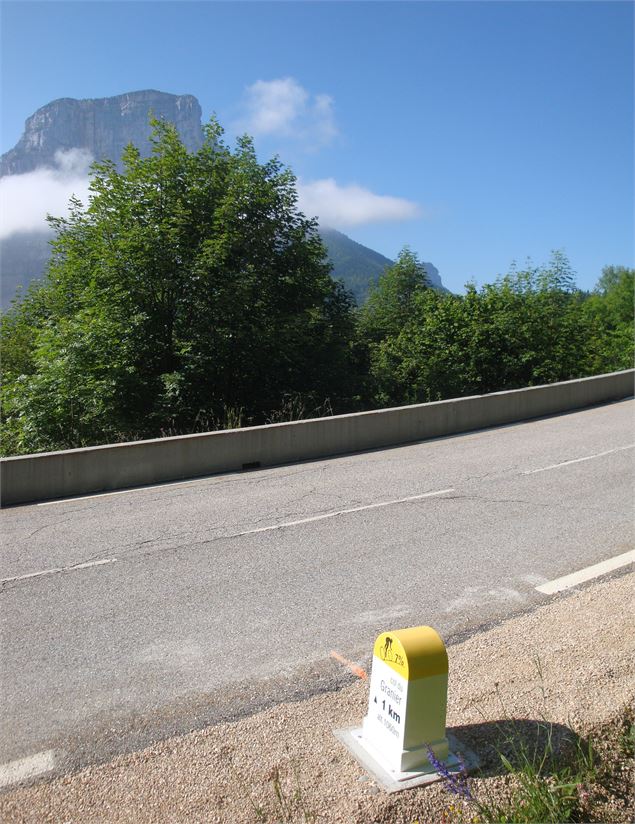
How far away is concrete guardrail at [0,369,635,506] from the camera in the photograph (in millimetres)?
10117

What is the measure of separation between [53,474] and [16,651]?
559 cm

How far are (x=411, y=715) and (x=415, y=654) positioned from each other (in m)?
0.30

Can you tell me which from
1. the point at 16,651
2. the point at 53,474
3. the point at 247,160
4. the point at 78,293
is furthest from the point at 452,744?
the point at 247,160

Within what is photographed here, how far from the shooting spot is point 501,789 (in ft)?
10.2

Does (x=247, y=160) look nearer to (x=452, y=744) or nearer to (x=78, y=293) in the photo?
(x=78, y=293)

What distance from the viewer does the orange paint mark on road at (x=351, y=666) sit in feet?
14.7

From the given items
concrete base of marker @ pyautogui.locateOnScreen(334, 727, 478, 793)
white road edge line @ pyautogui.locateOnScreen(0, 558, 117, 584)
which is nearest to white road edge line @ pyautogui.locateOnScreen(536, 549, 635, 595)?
concrete base of marker @ pyautogui.locateOnScreen(334, 727, 478, 793)

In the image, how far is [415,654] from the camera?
3281 mm

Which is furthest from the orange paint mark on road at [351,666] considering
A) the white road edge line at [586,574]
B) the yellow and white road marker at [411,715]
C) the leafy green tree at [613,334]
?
the leafy green tree at [613,334]

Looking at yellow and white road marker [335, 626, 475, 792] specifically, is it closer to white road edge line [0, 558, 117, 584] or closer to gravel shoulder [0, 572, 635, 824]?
gravel shoulder [0, 572, 635, 824]

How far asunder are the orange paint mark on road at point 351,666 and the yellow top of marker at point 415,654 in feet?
3.72

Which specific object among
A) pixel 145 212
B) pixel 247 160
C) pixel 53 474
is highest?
pixel 247 160

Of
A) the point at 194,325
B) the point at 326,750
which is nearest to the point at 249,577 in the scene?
the point at 326,750

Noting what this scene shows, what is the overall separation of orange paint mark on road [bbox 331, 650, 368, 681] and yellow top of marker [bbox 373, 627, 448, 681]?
3.72 ft
